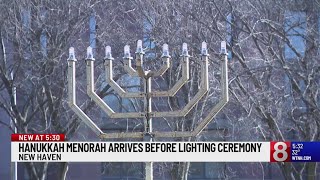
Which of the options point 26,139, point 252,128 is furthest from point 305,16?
point 26,139

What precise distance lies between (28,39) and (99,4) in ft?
5.02

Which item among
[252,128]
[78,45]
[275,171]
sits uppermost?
[78,45]

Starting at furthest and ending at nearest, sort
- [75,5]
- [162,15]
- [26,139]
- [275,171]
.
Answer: [275,171], [75,5], [162,15], [26,139]

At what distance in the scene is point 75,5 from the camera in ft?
48.0

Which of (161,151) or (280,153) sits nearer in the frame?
(161,151)

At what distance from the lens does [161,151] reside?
385 inches

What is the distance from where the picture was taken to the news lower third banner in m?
9.84

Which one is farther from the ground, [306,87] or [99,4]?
[99,4]

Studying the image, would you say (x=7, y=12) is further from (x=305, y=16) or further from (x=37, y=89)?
(x=305, y=16)

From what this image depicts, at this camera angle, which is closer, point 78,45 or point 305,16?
point 305,16

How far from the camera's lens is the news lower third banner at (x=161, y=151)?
9.84 meters

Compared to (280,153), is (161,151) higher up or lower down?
higher up

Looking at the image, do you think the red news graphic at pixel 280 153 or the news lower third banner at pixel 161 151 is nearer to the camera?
the news lower third banner at pixel 161 151

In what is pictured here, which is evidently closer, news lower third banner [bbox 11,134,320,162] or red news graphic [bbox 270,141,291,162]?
news lower third banner [bbox 11,134,320,162]
